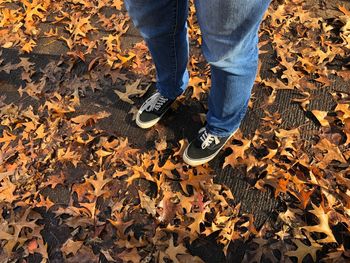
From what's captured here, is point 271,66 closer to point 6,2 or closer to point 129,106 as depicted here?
point 129,106

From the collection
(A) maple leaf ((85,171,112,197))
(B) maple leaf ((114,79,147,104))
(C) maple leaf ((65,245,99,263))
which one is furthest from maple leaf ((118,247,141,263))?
(B) maple leaf ((114,79,147,104))

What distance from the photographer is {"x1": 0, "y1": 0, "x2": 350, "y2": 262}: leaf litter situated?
1848 mm

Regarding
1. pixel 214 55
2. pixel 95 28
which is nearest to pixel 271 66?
pixel 214 55

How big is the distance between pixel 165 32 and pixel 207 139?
74cm

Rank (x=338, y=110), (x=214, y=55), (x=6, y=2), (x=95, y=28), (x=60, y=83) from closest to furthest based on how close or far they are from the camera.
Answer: (x=214, y=55)
(x=338, y=110)
(x=60, y=83)
(x=95, y=28)
(x=6, y=2)

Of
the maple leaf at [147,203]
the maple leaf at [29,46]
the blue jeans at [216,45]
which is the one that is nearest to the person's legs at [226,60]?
the blue jeans at [216,45]

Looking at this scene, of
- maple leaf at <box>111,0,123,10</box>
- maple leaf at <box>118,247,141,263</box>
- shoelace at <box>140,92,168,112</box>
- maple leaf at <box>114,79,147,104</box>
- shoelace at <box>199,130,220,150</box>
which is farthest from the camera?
maple leaf at <box>111,0,123,10</box>

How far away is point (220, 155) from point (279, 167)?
15.5 inches

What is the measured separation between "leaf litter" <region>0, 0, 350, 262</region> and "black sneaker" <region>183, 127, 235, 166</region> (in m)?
0.08

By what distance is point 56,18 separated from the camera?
321cm

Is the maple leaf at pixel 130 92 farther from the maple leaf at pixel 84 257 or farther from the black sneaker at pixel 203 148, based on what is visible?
the maple leaf at pixel 84 257

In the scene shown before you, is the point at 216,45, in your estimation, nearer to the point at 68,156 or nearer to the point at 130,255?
the point at 130,255

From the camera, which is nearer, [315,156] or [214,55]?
[214,55]

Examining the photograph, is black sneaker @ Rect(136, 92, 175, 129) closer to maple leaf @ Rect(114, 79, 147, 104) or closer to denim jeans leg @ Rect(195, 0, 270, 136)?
maple leaf @ Rect(114, 79, 147, 104)
